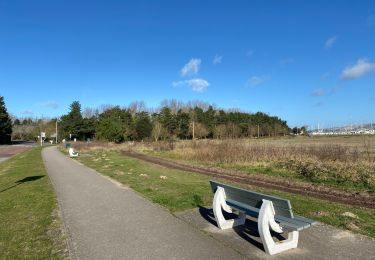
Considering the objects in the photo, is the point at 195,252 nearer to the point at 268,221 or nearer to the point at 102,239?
the point at 268,221

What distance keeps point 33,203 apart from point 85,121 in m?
84.7

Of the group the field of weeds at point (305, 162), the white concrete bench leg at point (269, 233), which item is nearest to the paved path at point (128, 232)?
the white concrete bench leg at point (269, 233)

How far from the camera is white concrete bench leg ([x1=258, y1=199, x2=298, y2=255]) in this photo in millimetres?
5469

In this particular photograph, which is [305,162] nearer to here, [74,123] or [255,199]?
[255,199]

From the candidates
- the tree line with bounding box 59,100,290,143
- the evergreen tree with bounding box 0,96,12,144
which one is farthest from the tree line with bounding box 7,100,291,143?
the evergreen tree with bounding box 0,96,12,144

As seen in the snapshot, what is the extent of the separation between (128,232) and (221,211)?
1.75 m

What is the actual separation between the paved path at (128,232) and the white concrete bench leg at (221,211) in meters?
0.48

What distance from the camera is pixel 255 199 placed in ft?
20.1

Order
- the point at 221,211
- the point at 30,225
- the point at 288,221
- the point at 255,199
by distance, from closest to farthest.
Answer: the point at 288,221 < the point at 255,199 < the point at 221,211 < the point at 30,225

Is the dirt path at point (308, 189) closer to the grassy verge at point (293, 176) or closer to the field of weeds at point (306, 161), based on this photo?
the grassy verge at point (293, 176)

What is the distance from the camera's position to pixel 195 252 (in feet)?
18.3

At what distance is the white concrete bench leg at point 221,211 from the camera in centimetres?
691

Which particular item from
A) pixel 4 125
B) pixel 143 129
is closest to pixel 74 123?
pixel 4 125

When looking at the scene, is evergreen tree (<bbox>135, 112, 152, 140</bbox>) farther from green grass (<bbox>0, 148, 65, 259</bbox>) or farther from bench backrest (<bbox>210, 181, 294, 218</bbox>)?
bench backrest (<bbox>210, 181, 294, 218</bbox>)
